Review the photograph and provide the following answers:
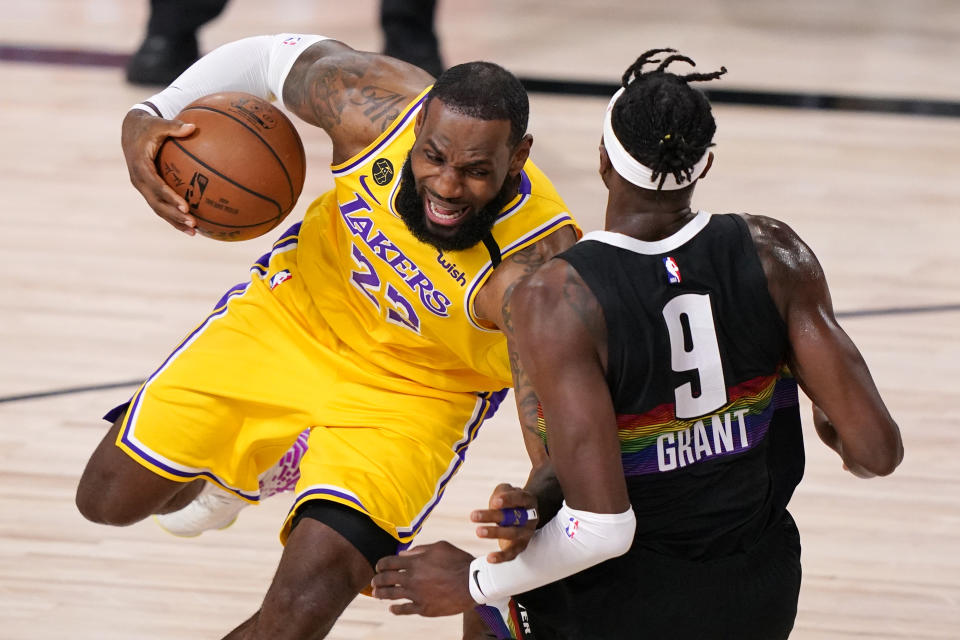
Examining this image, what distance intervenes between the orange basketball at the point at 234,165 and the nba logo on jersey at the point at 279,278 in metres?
0.15

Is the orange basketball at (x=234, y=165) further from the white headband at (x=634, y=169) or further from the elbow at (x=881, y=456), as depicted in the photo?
the elbow at (x=881, y=456)

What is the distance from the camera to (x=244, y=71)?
11.3ft

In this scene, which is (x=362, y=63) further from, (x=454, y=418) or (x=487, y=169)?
(x=454, y=418)

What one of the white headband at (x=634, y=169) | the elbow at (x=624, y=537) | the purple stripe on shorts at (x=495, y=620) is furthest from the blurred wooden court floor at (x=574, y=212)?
the white headband at (x=634, y=169)

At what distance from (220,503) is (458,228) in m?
1.07

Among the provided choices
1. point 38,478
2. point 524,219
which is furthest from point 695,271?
point 38,478

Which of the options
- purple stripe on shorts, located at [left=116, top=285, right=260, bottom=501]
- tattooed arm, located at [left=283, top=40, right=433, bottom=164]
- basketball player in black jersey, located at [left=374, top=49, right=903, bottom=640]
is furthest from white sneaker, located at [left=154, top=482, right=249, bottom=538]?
basketball player in black jersey, located at [left=374, top=49, right=903, bottom=640]

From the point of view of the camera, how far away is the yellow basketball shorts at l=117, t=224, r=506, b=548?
3068mm

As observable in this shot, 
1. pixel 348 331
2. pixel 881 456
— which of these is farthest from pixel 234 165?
pixel 881 456

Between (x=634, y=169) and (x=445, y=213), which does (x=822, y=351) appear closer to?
(x=634, y=169)

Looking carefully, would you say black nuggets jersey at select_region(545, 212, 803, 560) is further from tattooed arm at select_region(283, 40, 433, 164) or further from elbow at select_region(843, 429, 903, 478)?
tattooed arm at select_region(283, 40, 433, 164)

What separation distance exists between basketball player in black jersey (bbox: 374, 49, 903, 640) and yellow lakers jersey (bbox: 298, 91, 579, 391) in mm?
592

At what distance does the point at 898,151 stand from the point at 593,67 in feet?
7.49

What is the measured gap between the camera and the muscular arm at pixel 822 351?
7.63 ft
